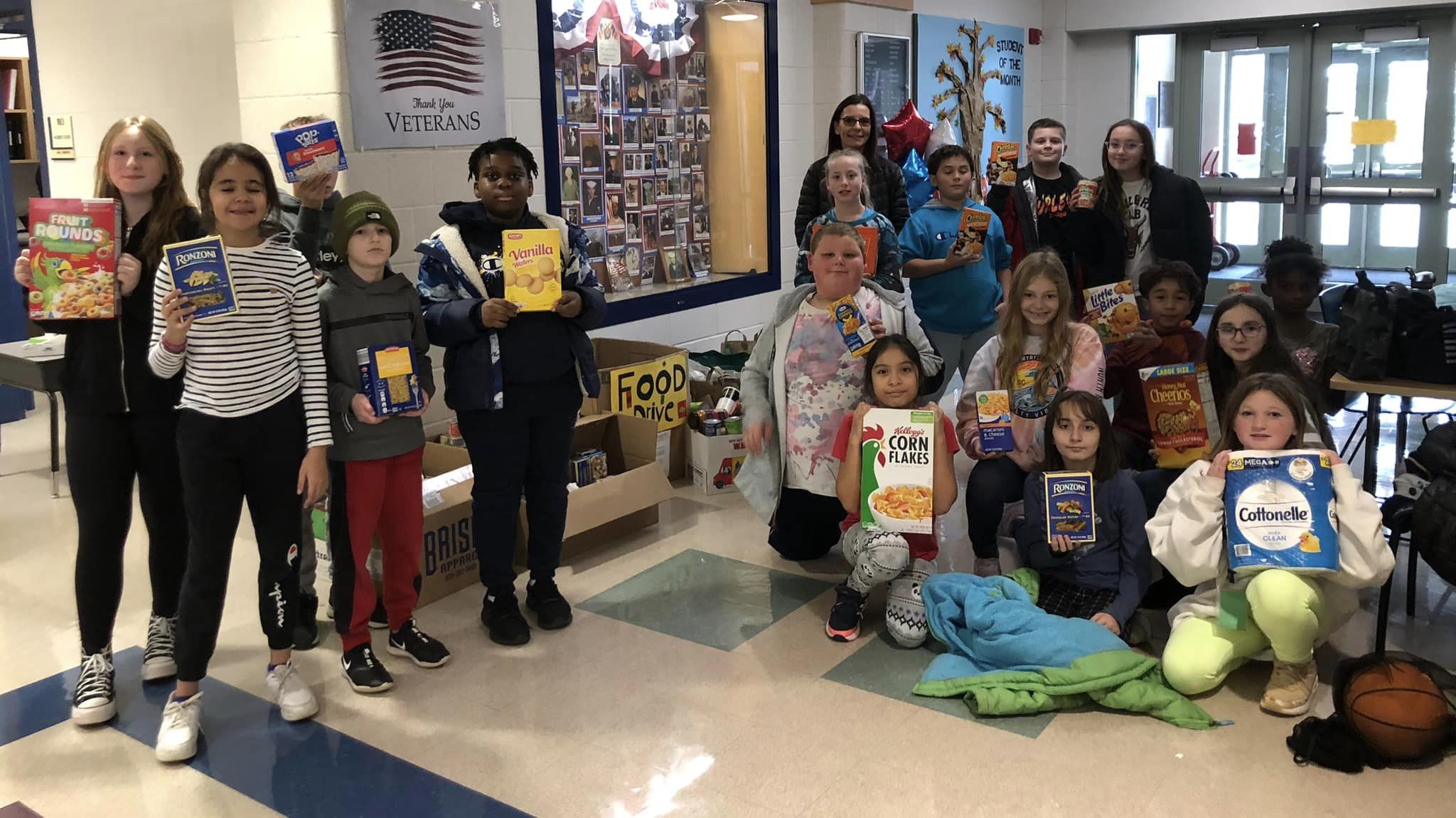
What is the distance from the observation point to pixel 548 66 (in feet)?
17.0

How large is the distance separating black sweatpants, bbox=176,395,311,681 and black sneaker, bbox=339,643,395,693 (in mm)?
318

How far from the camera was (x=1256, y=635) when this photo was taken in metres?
3.07

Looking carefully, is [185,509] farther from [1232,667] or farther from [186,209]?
[1232,667]

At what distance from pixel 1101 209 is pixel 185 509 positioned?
11.0 feet

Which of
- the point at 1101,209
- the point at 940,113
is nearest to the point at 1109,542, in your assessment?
the point at 1101,209

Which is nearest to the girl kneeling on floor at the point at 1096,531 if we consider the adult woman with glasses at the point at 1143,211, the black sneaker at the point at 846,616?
the black sneaker at the point at 846,616

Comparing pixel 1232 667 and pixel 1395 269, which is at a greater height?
pixel 1395 269

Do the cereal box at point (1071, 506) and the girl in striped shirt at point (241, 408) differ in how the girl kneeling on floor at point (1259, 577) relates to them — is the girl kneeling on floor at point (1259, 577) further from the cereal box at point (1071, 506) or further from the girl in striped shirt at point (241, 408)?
the girl in striped shirt at point (241, 408)

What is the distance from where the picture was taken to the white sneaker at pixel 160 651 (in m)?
3.26

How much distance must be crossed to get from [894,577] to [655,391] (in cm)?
175

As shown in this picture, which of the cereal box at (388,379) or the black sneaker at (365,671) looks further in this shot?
the black sneaker at (365,671)

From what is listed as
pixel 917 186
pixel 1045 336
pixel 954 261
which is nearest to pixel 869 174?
pixel 954 261

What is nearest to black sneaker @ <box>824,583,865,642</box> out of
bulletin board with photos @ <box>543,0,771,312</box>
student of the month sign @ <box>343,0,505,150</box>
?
→ student of the month sign @ <box>343,0,505,150</box>

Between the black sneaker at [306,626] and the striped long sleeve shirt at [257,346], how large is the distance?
2.90 feet
